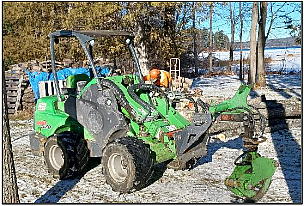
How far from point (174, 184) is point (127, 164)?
38.6 inches

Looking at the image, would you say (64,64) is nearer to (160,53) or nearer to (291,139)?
(160,53)

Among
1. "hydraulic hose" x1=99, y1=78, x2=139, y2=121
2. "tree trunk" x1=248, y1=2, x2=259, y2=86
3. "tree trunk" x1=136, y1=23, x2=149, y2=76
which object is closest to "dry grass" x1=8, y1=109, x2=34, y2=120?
"tree trunk" x1=136, y1=23, x2=149, y2=76

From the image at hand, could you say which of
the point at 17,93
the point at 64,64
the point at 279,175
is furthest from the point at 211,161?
the point at 64,64

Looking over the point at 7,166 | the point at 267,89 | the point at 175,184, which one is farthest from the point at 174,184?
the point at 267,89

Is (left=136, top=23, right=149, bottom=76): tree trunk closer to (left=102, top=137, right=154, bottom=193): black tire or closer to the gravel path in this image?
the gravel path

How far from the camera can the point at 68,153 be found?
20.9 ft

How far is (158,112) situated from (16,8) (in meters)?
20.5

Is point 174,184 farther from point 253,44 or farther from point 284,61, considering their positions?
point 284,61

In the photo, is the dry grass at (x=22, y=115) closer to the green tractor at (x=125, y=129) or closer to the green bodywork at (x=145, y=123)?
the green bodywork at (x=145, y=123)

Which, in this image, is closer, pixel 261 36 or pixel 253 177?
pixel 253 177

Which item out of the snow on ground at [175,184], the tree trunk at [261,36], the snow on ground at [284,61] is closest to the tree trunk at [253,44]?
the tree trunk at [261,36]

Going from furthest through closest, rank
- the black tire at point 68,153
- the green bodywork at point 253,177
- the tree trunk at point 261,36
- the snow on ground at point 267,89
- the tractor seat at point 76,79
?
the tree trunk at point 261,36 → the snow on ground at point 267,89 → the tractor seat at point 76,79 → the black tire at point 68,153 → the green bodywork at point 253,177

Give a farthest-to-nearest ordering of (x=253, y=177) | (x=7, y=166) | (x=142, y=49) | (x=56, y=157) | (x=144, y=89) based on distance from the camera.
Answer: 1. (x=142, y=49)
2. (x=56, y=157)
3. (x=144, y=89)
4. (x=253, y=177)
5. (x=7, y=166)

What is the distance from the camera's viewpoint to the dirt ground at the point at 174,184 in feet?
18.3
